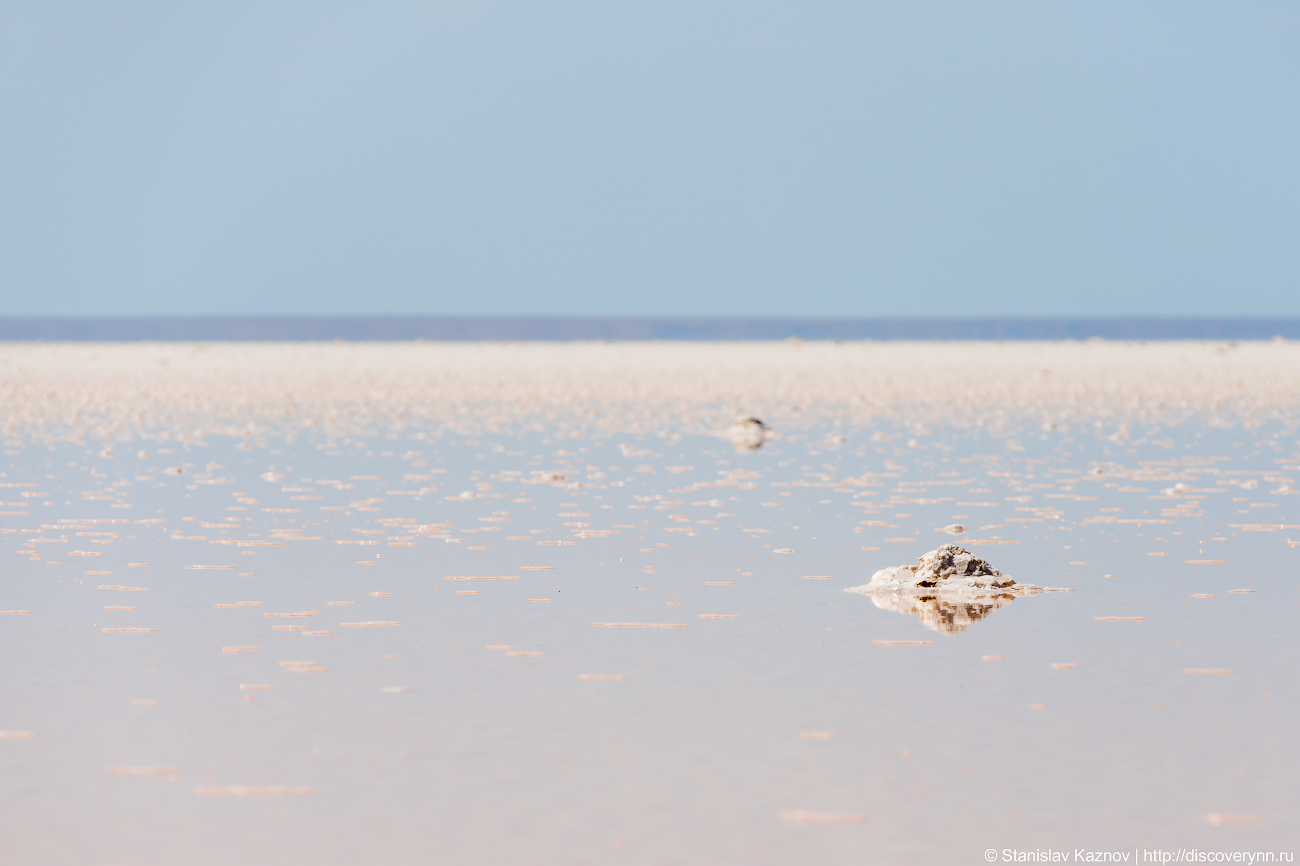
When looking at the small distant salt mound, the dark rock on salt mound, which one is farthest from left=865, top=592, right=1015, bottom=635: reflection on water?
the small distant salt mound

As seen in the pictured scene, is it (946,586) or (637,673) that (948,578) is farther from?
(637,673)

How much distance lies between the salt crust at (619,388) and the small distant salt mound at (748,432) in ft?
0.30

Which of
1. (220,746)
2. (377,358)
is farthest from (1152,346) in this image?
(220,746)

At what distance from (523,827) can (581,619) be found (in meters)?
4.15

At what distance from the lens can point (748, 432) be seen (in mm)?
25578

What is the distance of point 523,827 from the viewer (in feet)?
A: 20.5

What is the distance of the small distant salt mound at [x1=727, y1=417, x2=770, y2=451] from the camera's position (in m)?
24.5

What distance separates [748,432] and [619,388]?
14.9 meters

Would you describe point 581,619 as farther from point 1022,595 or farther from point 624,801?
point 624,801

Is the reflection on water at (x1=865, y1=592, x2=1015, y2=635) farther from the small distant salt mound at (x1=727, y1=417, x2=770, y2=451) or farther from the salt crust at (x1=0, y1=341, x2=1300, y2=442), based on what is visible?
the salt crust at (x1=0, y1=341, x2=1300, y2=442)

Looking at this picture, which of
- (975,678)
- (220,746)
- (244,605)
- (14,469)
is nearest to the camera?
(220,746)

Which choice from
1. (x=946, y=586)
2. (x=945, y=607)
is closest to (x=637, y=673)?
(x=945, y=607)

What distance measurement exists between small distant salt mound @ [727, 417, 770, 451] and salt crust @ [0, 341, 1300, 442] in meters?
0.09

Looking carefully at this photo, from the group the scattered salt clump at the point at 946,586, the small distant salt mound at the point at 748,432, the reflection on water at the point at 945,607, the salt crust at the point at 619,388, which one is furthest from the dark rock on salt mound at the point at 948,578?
the salt crust at the point at 619,388
